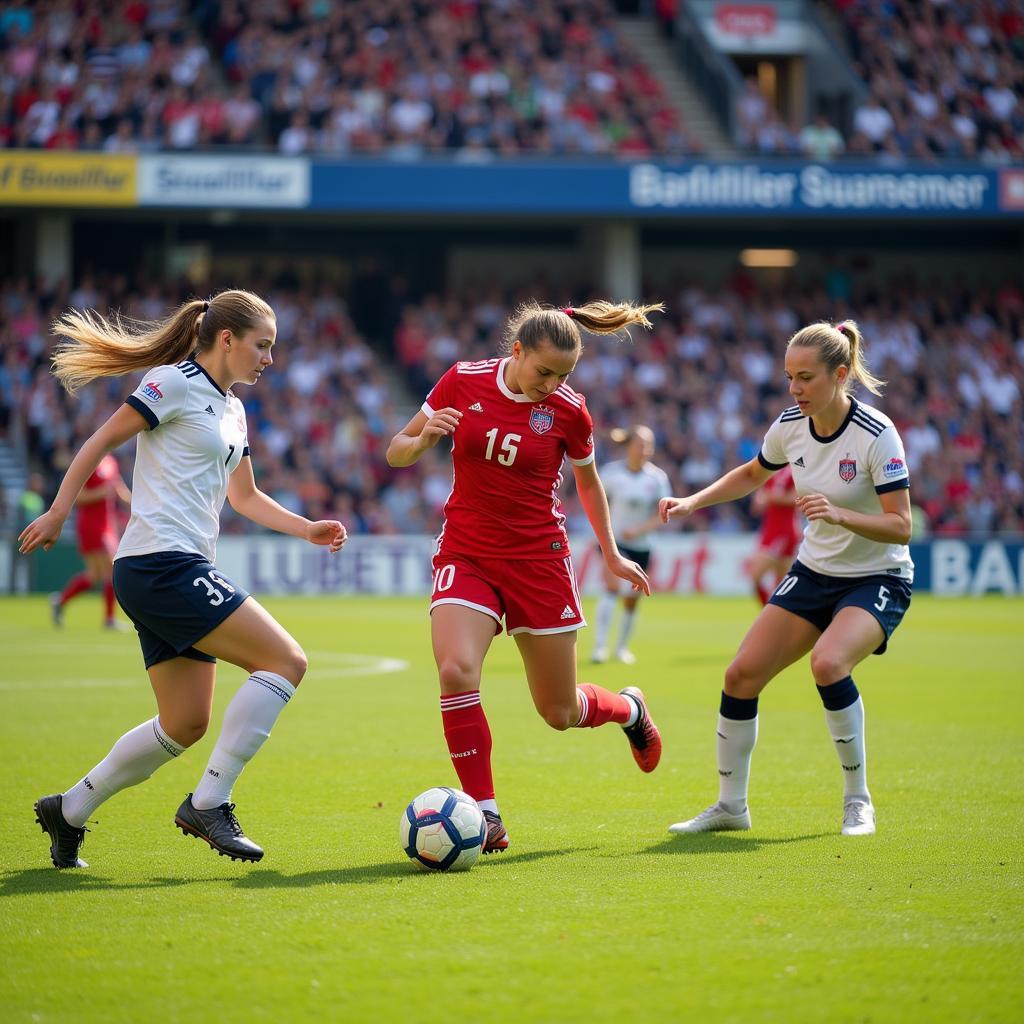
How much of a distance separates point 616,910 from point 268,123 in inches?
1102

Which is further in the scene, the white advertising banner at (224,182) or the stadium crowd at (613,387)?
the white advertising banner at (224,182)

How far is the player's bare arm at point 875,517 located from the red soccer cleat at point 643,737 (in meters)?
1.38

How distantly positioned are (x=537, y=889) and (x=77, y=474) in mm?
2390

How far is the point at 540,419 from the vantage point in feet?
22.0

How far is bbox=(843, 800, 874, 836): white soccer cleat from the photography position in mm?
6938

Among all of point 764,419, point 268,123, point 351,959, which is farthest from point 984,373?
point 351,959

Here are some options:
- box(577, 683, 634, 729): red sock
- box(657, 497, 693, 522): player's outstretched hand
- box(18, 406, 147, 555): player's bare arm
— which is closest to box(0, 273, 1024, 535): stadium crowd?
box(577, 683, 634, 729): red sock

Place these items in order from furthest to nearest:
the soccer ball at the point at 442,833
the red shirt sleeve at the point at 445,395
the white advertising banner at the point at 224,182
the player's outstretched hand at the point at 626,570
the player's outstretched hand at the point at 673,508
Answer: the white advertising banner at the point at 224,182
the player's outstretched hand at the point at 673,508
the player's outstretched hand at the point at 626,570
the red shirt sleeve at the point at 445,395
the soccer ball at the point at 442,833

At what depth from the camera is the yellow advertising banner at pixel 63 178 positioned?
2895cm

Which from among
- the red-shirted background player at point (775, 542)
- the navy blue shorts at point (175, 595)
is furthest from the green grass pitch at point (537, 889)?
the red-shirted background player at point (775, 542)

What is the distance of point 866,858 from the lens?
6379mm

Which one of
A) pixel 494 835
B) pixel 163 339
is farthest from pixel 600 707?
pixel 163 339

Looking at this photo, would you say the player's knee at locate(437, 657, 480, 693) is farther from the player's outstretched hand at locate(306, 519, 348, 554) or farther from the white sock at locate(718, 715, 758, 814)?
the white sock at locate(718, 715, 758, 814)

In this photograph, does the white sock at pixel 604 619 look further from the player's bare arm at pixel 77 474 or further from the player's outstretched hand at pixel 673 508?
the player's bare arm at pixel 77 474
